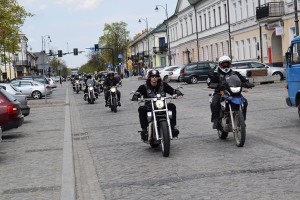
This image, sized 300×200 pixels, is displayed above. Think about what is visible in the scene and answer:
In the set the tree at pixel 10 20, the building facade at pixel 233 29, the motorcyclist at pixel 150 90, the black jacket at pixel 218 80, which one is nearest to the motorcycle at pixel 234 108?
the black jacket at pixel 218 80

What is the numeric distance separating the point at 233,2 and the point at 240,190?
5108 centimetres

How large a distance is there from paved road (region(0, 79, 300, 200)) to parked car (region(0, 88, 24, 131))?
46cm

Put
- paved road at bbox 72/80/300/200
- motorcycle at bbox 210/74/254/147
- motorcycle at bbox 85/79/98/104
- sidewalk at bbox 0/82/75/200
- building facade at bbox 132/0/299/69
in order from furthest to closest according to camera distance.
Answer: building facade at bbox 132/0/299/69 → motorcycle at bbox 85/79/98/104 → motorcycle at bbox 210/74/254/147 → sidewalk at bbox 0/82/75/200 → paved road at bbox 72/80/300/200

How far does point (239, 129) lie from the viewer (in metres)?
10.1

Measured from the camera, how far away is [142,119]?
1037 cm

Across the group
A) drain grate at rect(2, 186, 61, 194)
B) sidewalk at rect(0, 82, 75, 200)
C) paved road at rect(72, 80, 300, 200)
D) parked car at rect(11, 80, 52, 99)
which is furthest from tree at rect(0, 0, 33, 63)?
drain grate at rect(2, 186, 61, 194)

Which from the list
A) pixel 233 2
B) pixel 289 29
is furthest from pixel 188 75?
pixel 233 2

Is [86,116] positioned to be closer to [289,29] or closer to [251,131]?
[251,131]

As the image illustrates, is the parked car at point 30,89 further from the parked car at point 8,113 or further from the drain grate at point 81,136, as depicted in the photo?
the parked car at point 8,113

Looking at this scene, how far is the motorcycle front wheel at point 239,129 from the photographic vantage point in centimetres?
993

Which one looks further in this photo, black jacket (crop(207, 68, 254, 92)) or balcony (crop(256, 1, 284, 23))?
balcony (crop(256, 1, 284, 23))

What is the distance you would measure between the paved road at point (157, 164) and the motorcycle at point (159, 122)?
0.99 ft

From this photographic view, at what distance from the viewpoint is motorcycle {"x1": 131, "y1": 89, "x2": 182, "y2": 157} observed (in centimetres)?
951

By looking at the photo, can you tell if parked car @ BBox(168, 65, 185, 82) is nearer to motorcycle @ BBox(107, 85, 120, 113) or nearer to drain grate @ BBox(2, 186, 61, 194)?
motorcycle @ BBox(107, 85, 120, 113)
